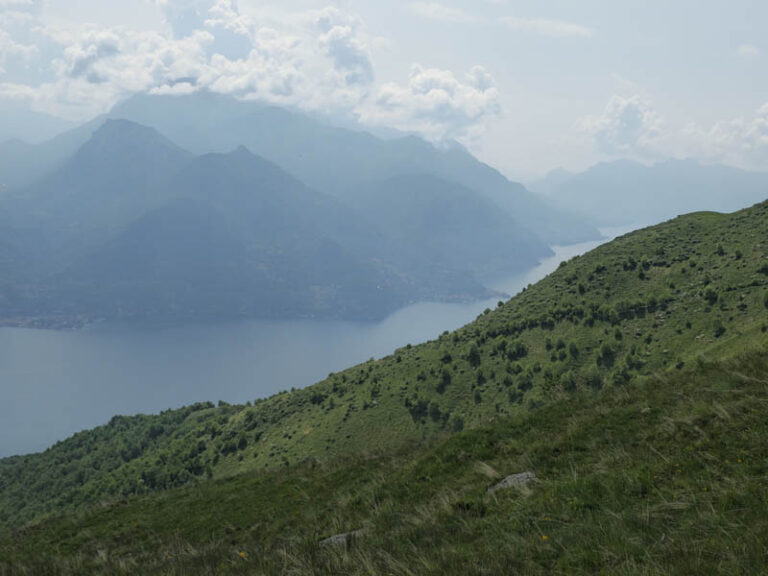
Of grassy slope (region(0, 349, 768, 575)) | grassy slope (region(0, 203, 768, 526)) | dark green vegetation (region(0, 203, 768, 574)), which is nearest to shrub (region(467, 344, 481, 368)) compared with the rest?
grassy slope (region(0, 203, 768, 526))

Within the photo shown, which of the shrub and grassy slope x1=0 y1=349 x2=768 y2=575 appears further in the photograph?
the shrub

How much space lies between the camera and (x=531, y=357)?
52094 mm

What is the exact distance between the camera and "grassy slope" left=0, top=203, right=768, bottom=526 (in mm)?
43219

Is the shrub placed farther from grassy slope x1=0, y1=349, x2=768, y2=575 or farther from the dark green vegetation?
grassy slope x1=0, y1=349, x2=768, y2=575

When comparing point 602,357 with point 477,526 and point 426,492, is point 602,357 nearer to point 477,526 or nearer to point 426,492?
point 426,492

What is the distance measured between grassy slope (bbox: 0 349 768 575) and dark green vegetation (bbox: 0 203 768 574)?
2.6 inches

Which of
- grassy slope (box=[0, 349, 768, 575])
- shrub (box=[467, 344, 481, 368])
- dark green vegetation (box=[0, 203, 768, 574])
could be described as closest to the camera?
grassy slope (box=[0, 349, 768, 575])

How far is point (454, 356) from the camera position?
59.7 m

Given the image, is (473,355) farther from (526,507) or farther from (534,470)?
(526,507)

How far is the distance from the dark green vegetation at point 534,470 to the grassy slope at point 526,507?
6 cm

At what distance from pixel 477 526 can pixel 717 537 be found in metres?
4.79

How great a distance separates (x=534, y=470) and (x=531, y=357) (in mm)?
39950

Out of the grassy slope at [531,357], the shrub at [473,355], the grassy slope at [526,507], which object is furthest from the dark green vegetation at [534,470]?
the shrub at [473,355]

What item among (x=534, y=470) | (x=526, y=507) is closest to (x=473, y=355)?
(x=534, y=470)
